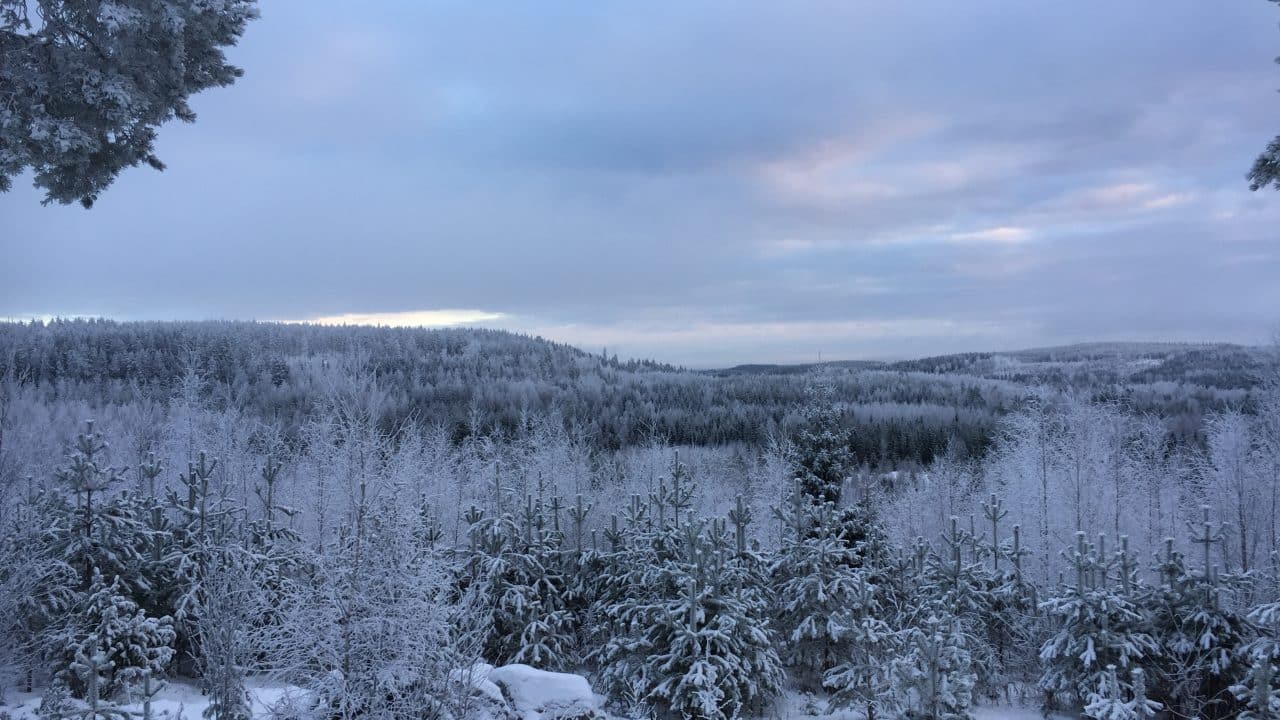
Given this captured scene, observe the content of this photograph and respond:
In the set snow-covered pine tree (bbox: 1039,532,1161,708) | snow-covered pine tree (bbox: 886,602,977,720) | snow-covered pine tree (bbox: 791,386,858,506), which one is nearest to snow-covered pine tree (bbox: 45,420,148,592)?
snow-covered pine tree (bbox: 886,602,977,720)

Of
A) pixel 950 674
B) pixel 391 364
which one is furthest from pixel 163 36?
pixel 391 364

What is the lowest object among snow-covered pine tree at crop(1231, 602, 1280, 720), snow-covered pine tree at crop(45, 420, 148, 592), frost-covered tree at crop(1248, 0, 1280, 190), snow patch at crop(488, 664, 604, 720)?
snow patch at crop(488, 664, 604, 720)

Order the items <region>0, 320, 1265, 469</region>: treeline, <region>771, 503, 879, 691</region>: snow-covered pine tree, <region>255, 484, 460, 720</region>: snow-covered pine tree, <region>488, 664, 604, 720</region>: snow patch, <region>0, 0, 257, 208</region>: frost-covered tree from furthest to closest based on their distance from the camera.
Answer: <region>0, 320, 1265, 469</region>: treeline, <region>771, 503, 879, 691</region>: snow-covered pine tree, <region>488, 664, 604, 720</region>: snow patch, <region>255, 484, 460, 720</region>: snow-covered pine tree, <region>0, 0, 257, 208</region>: frost-covered tree

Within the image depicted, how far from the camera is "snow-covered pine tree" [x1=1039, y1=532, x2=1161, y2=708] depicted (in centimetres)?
1275

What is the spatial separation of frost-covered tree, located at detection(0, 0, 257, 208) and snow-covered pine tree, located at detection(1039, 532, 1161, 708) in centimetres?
1477

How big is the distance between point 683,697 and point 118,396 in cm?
7510

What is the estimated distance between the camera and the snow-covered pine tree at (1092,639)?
41.8 feet

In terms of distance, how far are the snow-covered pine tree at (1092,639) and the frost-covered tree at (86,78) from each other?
14770mm

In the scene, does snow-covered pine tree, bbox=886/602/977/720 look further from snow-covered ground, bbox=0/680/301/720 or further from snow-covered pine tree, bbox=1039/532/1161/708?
snow-covered ground, bbox=0/680/301/720

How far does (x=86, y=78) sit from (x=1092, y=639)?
15658 mm

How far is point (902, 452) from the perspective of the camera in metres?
76.8

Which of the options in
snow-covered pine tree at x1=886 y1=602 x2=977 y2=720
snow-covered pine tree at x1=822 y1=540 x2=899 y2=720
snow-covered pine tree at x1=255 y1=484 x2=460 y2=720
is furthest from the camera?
snow-covered pine tree at x1=822 y1=540 x2=899 y2=720

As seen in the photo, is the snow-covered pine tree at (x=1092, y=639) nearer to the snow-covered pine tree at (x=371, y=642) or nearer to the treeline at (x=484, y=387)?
the snow-covered pine tree at (x=371, y=642)

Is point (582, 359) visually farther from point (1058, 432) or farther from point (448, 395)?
point (1058, 432)
